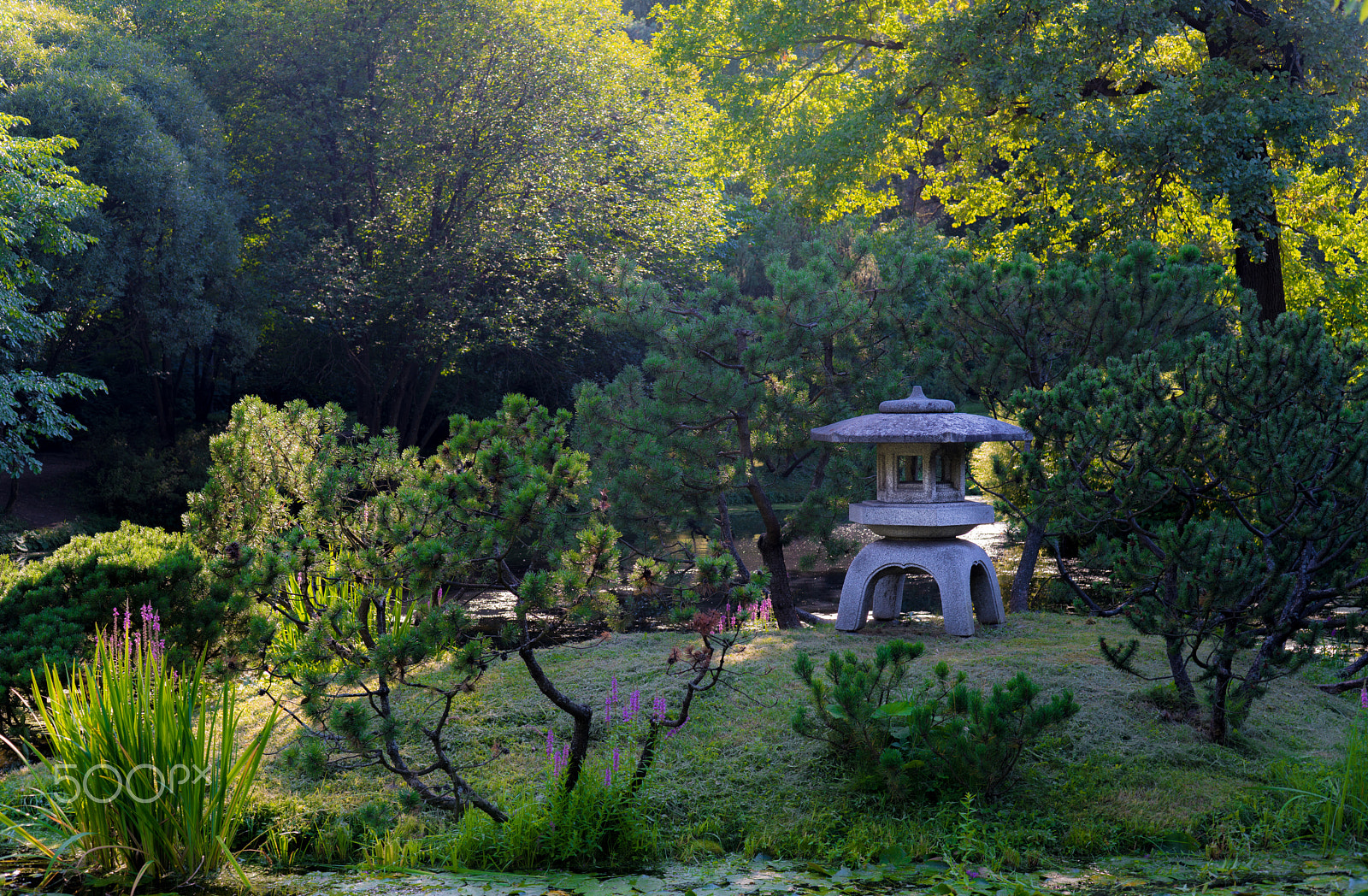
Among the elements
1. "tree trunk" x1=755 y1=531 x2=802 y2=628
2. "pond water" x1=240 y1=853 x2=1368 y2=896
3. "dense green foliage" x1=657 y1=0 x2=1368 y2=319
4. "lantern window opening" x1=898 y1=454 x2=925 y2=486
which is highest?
"dense green foliage" x1=657 y1=0 x2=1368 y2=319

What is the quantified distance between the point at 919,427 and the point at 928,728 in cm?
315

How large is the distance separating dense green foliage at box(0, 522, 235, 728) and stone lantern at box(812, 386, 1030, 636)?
176 inches

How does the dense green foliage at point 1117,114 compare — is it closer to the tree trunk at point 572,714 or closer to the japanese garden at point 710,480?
the japanese garden at point 710,480

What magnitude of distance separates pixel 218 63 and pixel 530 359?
855cm

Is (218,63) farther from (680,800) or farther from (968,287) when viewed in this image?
(680,800)

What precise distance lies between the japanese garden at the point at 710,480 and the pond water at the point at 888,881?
0.04 m

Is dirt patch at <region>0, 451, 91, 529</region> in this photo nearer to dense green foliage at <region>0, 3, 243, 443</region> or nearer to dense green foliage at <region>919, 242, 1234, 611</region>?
dense green foliage at <region>0, 3, 243, 443</region>

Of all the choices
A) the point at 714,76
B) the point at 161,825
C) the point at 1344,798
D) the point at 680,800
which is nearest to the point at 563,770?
the point at 680,800

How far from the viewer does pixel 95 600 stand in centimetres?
589

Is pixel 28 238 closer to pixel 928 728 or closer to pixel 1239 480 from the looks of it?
pixel 928 728

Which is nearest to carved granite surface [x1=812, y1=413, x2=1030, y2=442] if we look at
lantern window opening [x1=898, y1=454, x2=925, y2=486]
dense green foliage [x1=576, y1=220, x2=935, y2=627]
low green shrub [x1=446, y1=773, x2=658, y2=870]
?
lantern window opening [x1=898, y1=454, x2=925, y2=486]

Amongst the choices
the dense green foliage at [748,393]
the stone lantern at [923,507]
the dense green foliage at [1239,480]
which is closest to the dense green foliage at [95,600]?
the dense green foliage at [748,393]

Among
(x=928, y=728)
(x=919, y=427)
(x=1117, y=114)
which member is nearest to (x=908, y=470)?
(x=919, y=427)

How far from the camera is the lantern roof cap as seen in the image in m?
7.09
